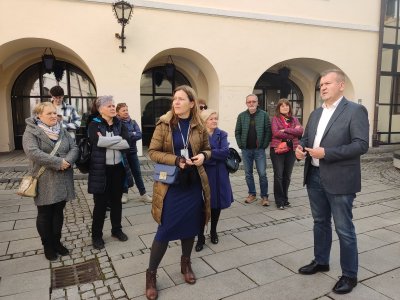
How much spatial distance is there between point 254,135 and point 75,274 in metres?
3.34

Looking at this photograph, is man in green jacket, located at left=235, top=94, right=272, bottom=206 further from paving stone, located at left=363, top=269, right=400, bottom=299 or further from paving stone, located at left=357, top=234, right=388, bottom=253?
paving stone, located at left=363, top=269, right=400, bottom=299

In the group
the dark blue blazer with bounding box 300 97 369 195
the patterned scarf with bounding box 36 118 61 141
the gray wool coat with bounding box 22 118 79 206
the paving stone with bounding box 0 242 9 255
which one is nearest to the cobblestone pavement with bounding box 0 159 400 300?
the paving stone with bounding box 0 242 9 255

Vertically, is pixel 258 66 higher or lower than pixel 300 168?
higher

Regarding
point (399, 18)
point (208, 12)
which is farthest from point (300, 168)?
point (399, 18)

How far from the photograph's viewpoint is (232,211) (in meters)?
5.19

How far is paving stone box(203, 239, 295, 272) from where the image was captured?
343 cm

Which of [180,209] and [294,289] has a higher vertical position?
[180,209]

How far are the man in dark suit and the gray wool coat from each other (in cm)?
244

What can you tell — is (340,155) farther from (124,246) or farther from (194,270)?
(124,246)

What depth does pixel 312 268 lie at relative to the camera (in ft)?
10.5

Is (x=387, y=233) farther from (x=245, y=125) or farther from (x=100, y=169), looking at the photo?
(x=100, y=169)

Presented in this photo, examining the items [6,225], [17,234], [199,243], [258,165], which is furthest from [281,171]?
Result: [6,225]

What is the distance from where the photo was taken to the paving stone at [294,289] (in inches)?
112

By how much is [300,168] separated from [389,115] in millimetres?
5686
